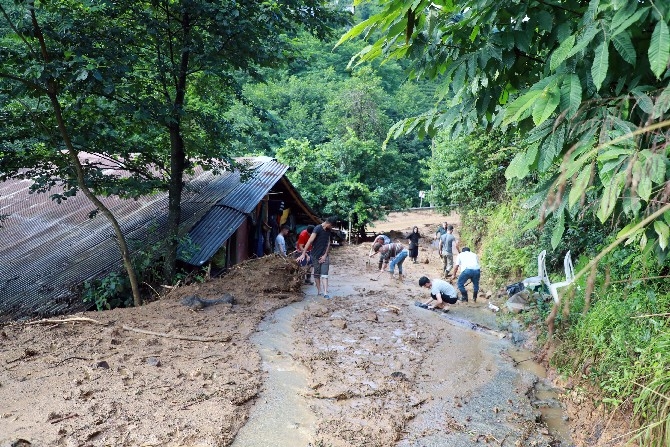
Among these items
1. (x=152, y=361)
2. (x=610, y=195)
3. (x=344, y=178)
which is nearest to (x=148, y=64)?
(x=152, y=361)

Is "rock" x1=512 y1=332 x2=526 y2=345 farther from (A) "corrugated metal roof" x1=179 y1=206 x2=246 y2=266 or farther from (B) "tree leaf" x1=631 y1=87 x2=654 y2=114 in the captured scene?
(B) "tree leaf" x1=631 y1=87 x2=654 y2=114

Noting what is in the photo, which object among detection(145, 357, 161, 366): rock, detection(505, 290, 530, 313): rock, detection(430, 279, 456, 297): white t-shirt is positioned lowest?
detection(505, 290, 530, 313): rock

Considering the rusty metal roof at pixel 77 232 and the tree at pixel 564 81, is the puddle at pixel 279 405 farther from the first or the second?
the rusty metal roof at pixel 77 232

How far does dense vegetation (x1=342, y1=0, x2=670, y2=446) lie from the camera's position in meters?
→ 2.69

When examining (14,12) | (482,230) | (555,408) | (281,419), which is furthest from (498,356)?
(482,230)

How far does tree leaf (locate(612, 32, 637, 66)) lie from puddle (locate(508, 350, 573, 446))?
4.15 m

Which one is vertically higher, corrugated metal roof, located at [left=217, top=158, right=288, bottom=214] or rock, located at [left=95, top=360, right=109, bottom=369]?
corrugated metal roof, located at [left=217, top=158, right=288, bottom=214]

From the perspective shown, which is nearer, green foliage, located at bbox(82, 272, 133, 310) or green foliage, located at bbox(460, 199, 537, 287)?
green foliage, located at bbox(82, 272, 133, 310)

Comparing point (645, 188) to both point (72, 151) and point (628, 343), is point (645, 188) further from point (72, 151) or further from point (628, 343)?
point (72, 151)

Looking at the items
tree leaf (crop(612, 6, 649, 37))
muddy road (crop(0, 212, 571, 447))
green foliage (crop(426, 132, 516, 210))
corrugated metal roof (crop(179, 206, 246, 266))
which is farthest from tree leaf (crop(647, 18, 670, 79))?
green foliage (crop(426, 132, 516, 210))

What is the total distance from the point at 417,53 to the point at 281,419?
362cm

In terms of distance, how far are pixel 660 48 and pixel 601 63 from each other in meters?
0.28

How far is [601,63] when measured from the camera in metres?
2.85

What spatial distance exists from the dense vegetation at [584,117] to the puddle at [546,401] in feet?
1.57
